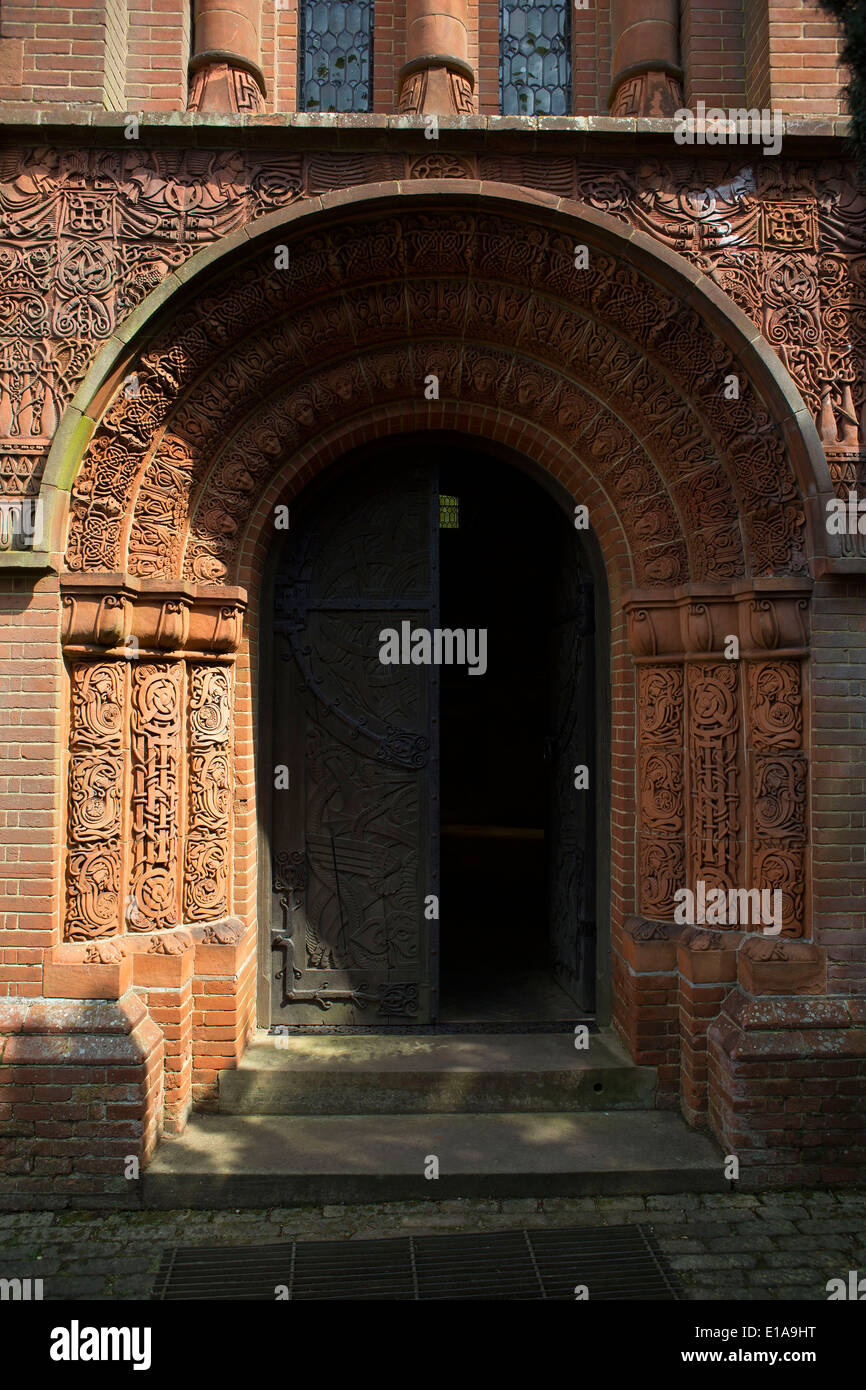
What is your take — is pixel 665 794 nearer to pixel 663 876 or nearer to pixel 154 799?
pixel 663 876

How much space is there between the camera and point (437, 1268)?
3367mm

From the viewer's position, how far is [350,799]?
4855 mm

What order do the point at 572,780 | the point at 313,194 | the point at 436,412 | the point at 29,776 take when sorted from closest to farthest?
the point at 29,776, the point at 313,194, the point at 436,412, the point at 572,780

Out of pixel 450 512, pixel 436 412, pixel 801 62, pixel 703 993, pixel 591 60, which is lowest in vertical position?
pixel 703 993

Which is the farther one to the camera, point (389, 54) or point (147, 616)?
point (389, 54)

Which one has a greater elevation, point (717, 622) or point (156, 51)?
point (156, 51)

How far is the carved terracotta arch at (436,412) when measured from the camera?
411 cm

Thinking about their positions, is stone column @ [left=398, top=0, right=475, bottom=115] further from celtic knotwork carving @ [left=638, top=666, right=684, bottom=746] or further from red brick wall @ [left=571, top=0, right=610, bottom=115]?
celtic knotwork carving @ [left=638, top=666, right=684, bottom=746]

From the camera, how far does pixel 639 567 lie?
14.8 ft

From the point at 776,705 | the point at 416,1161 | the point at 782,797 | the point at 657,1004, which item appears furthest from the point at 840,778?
the point at 416,1161

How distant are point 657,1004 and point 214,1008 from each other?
2.20 m

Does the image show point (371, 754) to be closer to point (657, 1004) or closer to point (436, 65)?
point (657, 1004)

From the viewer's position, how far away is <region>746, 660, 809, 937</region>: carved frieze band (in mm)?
4148

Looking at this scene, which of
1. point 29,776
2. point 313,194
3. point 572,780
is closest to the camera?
point 29,776
